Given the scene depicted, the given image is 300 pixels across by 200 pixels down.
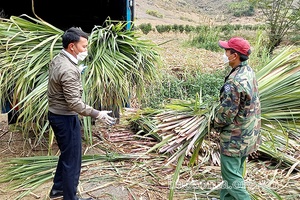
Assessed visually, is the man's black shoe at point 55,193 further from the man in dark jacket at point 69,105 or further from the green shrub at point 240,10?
the green shrub at point 240,10

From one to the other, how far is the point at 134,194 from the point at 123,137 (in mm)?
1299

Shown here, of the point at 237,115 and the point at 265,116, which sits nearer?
the point at 237,115

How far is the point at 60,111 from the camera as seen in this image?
2.68m

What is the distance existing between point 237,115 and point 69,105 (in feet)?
4.16

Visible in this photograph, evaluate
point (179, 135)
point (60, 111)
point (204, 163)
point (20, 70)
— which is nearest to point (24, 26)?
point (20, 70)

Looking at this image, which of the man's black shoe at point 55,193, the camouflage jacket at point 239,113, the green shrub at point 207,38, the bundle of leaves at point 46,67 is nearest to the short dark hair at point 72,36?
Answer: the bundle of leaves at point 46,67

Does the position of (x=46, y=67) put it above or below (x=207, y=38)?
above

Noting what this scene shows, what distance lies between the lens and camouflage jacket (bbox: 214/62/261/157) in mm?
2426

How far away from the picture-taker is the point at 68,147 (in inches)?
107

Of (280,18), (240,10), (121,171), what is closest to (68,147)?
(121,171)

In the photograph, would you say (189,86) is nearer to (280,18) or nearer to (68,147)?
(68,147)

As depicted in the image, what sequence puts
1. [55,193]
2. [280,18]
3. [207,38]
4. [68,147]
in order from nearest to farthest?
[68,147], [55,193], [207,38], [280,18]

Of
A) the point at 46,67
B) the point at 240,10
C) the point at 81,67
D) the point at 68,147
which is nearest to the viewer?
the point at 68,147

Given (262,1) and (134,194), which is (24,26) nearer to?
(134,194)
